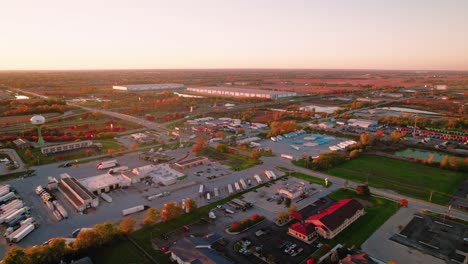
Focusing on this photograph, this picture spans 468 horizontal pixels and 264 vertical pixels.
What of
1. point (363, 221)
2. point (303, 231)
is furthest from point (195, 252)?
point (363, 221)

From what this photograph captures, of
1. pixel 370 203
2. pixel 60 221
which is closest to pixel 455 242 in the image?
pixel 370 203

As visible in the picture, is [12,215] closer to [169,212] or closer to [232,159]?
[169,212]

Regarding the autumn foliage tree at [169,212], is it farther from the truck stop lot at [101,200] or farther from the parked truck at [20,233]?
the parked truck at [20,233]

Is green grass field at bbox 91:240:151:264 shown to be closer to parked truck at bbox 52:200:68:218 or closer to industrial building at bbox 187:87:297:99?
parked truck at bbox 52:200:68:218

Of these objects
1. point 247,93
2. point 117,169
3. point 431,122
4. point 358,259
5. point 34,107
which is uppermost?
point 34,107

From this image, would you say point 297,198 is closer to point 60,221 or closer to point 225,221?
point 225,221

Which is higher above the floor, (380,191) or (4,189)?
(4,189)

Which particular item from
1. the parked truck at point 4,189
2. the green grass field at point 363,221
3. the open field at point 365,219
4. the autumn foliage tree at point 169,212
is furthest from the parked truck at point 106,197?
the open field at point 365,219

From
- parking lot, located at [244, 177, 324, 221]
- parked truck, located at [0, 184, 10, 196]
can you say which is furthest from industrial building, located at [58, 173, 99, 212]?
parking lot, located at [244, 177, 324, 221]
